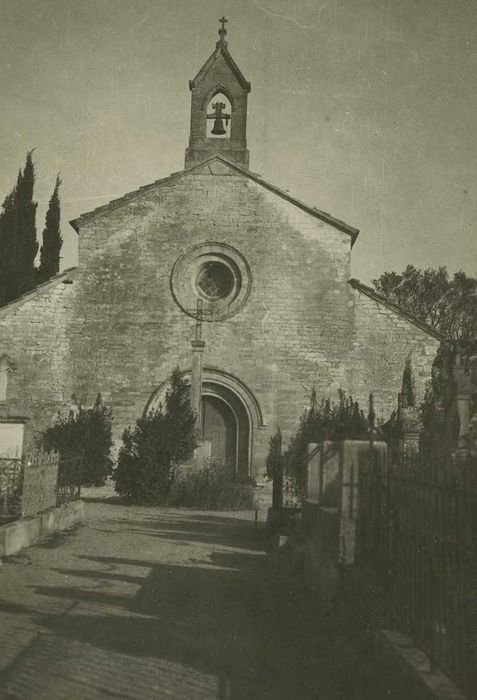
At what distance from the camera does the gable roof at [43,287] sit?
19750mm

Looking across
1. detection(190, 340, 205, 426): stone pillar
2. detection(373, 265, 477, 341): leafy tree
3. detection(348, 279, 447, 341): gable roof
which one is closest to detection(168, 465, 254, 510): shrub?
detection(190, 340, 205, 426): stone pillar

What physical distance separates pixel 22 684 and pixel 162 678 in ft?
2.88

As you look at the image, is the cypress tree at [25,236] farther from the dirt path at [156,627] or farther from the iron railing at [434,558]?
the iron railing at [434,558]

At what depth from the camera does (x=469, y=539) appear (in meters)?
4.03

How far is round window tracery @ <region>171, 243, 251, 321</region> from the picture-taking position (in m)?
20.2

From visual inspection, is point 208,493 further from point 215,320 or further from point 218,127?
point 218,127

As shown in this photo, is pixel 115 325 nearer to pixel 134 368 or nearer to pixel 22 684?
pixel 134 368

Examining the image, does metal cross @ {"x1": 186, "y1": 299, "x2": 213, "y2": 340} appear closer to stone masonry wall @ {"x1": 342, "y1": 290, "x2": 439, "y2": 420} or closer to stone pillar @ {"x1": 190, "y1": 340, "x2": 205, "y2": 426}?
stone pillar @ {"x1": 190, "y1": 340, "x2": 205, "y2": 426}

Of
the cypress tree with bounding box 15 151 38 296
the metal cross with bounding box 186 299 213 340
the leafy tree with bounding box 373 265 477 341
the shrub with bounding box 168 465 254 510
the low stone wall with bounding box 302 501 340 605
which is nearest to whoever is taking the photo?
the low stone wall with bounding box 302 501 340 605

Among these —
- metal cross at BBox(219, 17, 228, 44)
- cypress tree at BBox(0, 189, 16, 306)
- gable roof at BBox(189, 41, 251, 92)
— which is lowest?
cypress tree at BBox(0, 189, 16, 306)

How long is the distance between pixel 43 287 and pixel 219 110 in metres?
7.67

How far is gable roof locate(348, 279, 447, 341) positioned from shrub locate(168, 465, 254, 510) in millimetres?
7245

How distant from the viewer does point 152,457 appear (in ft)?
50.9

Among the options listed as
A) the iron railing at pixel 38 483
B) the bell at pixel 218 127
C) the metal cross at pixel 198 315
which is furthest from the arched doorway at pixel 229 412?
the iron railing at pixel 38 483
